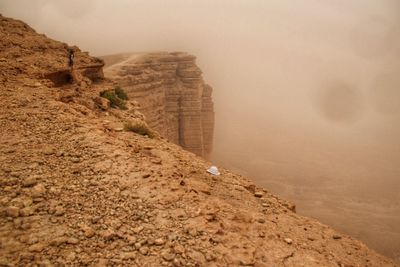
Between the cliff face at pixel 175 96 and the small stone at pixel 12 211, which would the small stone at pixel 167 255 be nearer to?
the small stone at pixel 12 211

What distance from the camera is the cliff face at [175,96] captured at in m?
25.5

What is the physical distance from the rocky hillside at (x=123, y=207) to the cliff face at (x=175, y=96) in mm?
18560

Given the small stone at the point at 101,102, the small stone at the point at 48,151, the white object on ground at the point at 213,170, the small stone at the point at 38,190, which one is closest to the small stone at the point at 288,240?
the white object on ground at the point at 213,170

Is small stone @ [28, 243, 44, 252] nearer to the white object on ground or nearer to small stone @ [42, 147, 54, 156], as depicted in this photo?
small stone @ [42, 147, 54, 156]

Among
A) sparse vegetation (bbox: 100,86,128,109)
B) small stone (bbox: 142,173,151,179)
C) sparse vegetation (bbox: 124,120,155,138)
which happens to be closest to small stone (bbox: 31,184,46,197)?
small stone (bbox: 142,173,151,179)

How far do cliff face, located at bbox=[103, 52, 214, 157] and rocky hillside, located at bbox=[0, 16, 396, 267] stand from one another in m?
18.6

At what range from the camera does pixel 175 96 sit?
2789 cm

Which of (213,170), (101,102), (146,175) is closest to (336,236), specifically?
(213,170)

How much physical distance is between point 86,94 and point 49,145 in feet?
12.3

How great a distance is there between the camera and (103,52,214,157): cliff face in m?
25.5

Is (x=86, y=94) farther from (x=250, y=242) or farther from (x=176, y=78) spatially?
(x=176, y=78)

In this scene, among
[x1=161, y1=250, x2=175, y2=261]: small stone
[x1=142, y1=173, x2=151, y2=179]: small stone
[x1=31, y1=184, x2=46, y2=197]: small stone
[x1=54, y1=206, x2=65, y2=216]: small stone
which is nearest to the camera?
[x1=161, y1=250, x2=175, y2=261]: small stone

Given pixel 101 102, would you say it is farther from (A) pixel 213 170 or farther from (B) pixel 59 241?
(B) pixel 59 241

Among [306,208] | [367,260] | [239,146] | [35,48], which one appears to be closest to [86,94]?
[35,48]
